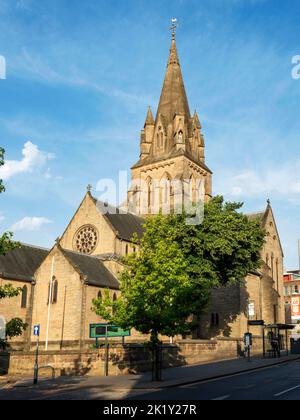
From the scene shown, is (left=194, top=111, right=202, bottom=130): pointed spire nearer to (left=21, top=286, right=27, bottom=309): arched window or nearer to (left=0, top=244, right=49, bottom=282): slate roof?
(left=0, top=244, right=49, bottom=282): slate roof

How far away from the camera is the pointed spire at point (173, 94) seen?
68688mm

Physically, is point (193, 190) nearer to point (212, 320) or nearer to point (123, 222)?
point (123, 222)

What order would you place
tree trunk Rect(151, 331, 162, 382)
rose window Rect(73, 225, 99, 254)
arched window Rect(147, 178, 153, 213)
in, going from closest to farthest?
tree trunk Rect(151, 331, 162, 382) < rose window Rect(73, 225, 99, 254) < arched window Rect(147, 178, 153, 213)

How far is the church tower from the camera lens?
210ft

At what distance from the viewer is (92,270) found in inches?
1618

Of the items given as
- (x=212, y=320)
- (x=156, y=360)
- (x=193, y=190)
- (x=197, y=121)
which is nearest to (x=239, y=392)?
(x=156, y=360)

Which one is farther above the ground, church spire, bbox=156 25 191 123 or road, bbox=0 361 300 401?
church spire, bbox=156 25 191 123

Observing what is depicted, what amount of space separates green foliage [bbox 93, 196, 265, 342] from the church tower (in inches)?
905

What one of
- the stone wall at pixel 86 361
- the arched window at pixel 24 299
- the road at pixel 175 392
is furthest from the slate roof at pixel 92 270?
the road at pixel 175 392

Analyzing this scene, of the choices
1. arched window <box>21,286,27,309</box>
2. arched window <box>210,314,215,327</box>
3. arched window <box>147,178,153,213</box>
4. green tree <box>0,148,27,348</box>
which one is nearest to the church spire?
arched window <box>147,178,153,213</box>

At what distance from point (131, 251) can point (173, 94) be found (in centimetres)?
3207

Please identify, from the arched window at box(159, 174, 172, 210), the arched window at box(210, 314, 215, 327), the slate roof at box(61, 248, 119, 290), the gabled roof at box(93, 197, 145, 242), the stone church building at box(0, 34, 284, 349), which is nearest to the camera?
the stone church building at box(0, 34, 284, 349)

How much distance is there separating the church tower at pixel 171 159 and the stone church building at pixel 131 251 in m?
0.15

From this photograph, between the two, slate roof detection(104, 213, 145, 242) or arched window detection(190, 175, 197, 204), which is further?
arched window detection(190, 175, 197, 204)
